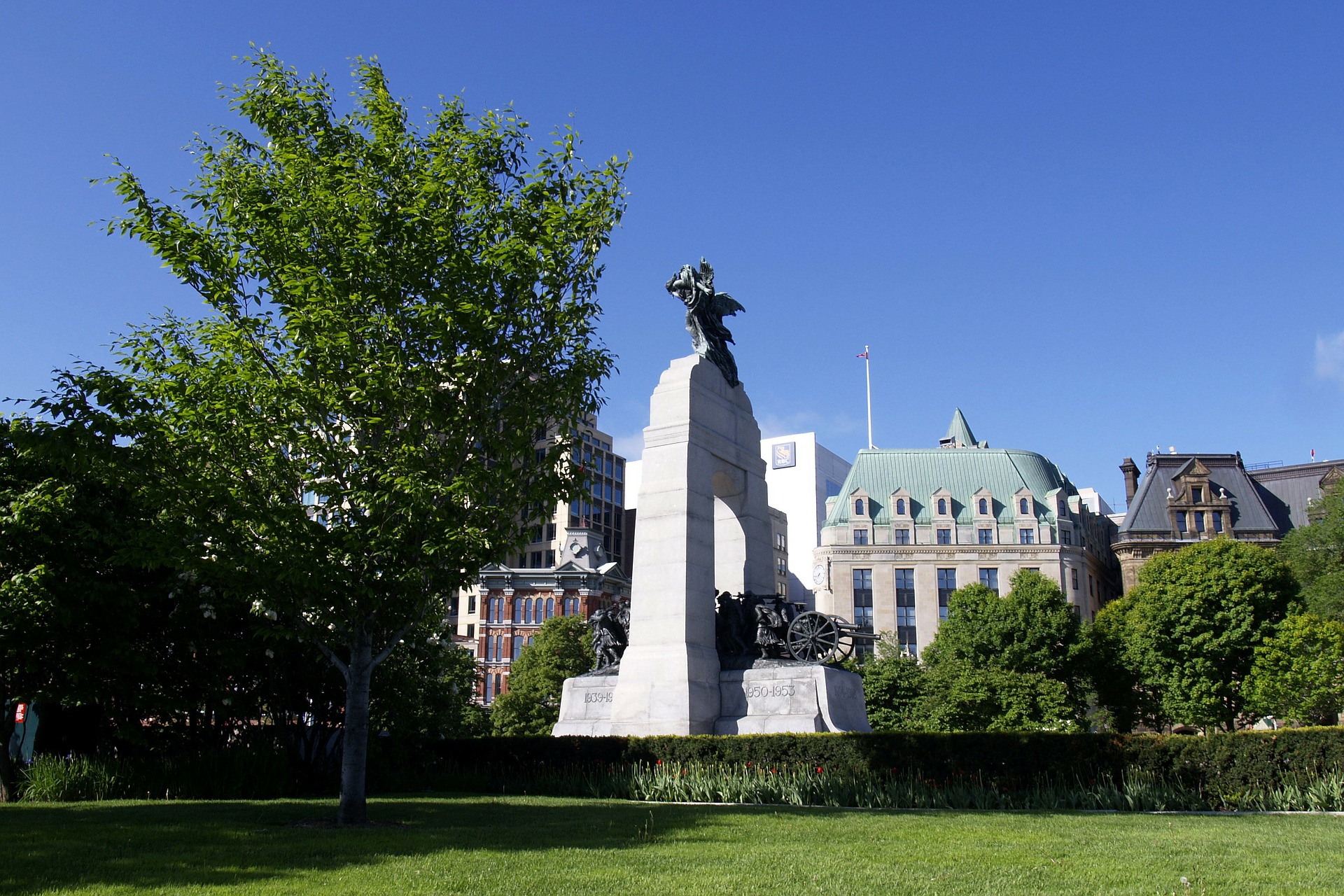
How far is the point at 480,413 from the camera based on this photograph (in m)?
16.2

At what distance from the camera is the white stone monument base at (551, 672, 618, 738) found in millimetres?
24359

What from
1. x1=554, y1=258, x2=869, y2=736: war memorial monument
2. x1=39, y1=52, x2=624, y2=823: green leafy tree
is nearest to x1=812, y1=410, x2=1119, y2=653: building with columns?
x1=554, y1=258, x2=869, y2=736: war memorial monument

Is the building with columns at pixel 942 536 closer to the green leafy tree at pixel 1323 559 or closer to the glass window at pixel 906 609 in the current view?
the glass window at pixel 906 609

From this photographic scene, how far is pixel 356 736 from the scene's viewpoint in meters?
14.9

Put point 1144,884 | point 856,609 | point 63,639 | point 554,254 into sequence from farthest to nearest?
point 856,609, point 63,639, point 554,254, point 1144,884

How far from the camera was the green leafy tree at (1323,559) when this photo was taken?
2170 inches

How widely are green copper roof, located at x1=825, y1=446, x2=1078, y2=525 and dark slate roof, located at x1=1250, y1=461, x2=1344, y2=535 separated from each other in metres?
17.0

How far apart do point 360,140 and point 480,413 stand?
5016 millimetres

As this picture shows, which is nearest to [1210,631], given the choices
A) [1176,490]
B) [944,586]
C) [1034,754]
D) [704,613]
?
[944,586]

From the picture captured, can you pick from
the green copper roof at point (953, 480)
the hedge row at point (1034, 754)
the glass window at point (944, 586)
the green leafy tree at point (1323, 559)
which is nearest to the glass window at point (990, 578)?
the glass window at point (944, 586)

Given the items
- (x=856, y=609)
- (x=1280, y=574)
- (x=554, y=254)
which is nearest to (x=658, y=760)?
(x=554, y=254)

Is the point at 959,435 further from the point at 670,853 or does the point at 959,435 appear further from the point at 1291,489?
the point at 670,853

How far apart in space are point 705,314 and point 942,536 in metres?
71.3

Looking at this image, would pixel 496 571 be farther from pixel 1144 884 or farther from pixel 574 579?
pixel 1144 884
